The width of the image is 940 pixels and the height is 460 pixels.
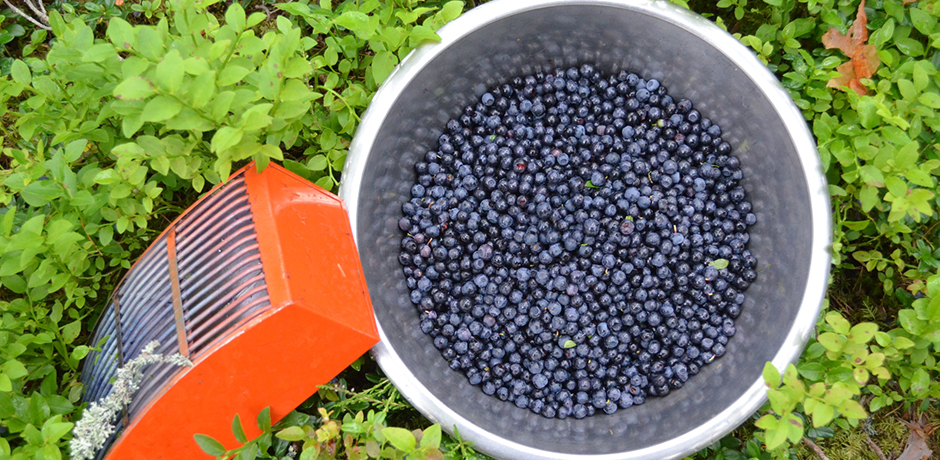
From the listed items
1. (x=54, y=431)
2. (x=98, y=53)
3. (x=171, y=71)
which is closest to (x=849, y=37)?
(x=171, y=71)

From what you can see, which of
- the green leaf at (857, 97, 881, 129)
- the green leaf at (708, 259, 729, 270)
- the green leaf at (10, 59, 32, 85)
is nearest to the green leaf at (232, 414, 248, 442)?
the green leaf at (10, 59, 32, 85)

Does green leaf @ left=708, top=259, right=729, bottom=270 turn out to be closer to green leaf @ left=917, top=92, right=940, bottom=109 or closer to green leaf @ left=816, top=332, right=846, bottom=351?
green leaf @ left=816, top=332, right=846, bottom=351

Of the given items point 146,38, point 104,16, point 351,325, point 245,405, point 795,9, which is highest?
point 146,38

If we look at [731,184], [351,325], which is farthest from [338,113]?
[731,184]

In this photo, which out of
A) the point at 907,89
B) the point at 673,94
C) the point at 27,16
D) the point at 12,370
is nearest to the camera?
the point at 12,370

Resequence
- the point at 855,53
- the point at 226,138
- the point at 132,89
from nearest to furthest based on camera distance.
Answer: the point at 132,89, the point at 226,138, the point at 855,53

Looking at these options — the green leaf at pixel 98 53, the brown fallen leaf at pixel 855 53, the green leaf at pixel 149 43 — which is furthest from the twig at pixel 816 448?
the green leaf at pixel 98 53

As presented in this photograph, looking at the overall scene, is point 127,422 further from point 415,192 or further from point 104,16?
point 104,16

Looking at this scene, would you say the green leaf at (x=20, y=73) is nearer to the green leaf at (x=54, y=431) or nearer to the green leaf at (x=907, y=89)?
the green leaf at (x=54, y=431)

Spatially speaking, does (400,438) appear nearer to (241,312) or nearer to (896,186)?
(241,312)
